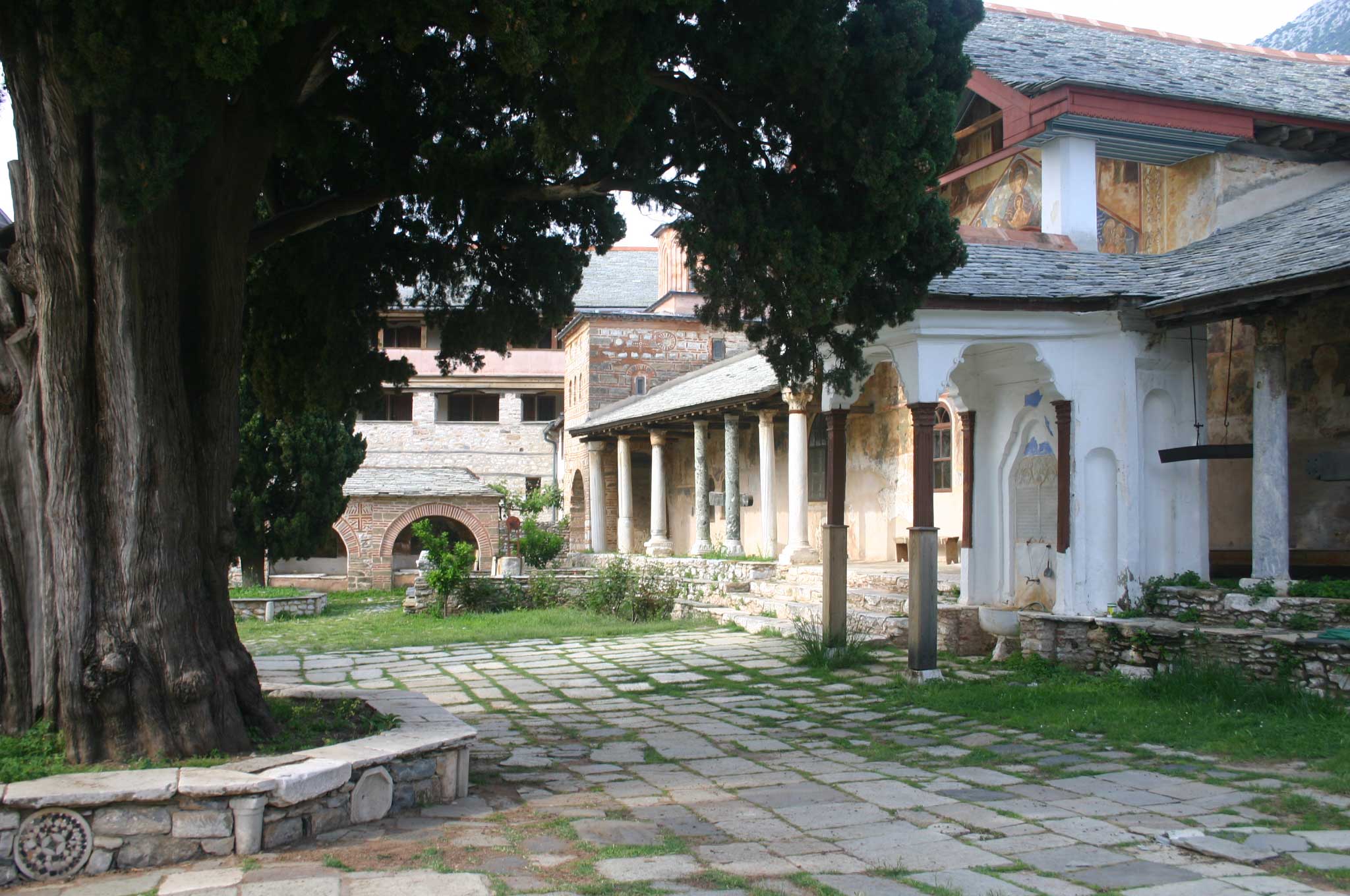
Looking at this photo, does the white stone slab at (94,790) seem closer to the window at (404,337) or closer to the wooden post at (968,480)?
the wooden post at (968,480)

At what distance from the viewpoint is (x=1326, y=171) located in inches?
428

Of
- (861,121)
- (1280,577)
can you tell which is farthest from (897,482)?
(861,121)

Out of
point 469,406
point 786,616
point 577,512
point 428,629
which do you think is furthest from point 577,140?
point 469,406

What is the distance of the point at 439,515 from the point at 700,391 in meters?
8.72

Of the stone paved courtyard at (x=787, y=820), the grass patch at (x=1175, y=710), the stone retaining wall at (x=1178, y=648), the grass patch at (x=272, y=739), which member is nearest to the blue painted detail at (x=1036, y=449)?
the stone retaining wall at (x=1178, y=648)

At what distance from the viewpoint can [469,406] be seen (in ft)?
119

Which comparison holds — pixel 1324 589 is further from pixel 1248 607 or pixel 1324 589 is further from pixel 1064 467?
pixel 1064 467

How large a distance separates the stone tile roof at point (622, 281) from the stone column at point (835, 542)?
2134 centimetres

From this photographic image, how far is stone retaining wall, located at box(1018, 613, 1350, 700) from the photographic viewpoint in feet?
23.5

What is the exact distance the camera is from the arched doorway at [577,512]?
28.5 meters

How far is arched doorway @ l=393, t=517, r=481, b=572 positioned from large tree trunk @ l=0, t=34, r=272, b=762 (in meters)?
22.6

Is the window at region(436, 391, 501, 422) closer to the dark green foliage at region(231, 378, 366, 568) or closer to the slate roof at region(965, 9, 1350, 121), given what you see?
the dark green foliage at region(231, 378, 366, 568)

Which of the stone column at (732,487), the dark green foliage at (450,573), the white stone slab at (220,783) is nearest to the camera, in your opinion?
the white stone slab at (220,783)

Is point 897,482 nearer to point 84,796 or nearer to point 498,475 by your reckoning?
point 84,796
